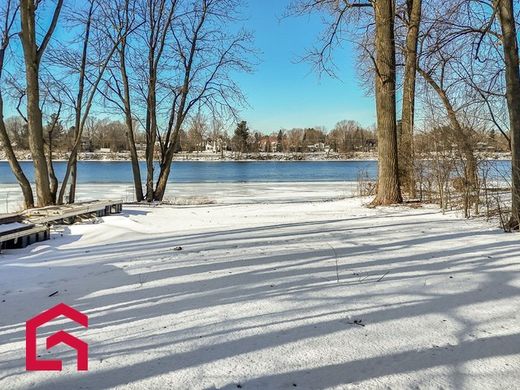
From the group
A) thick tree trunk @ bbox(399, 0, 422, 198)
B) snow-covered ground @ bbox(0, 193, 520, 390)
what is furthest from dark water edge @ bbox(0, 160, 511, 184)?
snow-covered ground @ bbox(0, 193, 520, 390)

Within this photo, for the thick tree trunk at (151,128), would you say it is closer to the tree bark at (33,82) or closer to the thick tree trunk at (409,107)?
the tree bark at (33,82)

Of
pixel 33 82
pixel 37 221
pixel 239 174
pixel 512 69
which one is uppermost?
pixel 33 82

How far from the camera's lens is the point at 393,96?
9.95 meters

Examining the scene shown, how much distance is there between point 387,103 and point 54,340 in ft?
30.0

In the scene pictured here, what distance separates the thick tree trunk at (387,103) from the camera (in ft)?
32.5

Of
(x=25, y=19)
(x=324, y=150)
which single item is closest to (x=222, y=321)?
(x=25, y=19)

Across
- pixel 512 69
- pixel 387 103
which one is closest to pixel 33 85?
pixel 387 103

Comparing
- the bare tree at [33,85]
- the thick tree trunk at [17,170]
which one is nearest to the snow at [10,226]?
the bare tree at [33,85]

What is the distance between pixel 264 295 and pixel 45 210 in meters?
6.55

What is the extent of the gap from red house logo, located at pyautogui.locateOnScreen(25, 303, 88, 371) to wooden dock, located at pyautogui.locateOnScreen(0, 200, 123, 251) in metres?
3.00

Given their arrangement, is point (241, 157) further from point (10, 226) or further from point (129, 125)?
point (10, 226)

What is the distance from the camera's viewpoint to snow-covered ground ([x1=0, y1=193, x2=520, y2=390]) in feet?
6.98

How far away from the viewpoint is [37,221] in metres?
6.85

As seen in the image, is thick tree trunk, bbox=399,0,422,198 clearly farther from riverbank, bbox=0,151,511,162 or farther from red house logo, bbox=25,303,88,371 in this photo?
riverbank, bbox=0,151,511,162
